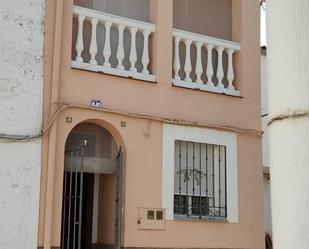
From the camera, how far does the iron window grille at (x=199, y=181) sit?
9039 mm

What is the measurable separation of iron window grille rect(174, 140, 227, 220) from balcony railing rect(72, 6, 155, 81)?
148 centimetres

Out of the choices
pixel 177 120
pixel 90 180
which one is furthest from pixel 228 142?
pixel 90 180

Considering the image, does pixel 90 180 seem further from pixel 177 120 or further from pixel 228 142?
pixel 228 142

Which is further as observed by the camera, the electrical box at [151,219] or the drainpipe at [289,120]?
the electrical box at [151,219]

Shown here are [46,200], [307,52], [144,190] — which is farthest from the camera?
[144,190]

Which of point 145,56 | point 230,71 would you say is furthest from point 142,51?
point 230,71

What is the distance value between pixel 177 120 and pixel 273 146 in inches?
269

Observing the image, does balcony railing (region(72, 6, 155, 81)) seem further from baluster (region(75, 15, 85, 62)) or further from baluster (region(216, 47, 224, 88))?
baluster (region(216, 47, 224, 88))

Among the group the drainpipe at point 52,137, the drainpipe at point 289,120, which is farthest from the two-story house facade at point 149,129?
the drainpipe at point 289,120

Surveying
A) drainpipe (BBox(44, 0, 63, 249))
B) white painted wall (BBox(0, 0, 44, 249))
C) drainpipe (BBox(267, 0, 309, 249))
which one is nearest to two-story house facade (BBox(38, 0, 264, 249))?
drainpipe (BBox(44, 0, 63, 249))

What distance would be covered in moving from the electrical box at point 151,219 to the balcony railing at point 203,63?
2204 millimetres

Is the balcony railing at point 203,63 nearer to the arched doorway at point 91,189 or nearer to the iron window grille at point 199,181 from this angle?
the iron window grille at point 199,181

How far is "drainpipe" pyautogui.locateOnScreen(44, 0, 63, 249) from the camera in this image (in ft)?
24.3

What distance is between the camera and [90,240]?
917 centimetres
